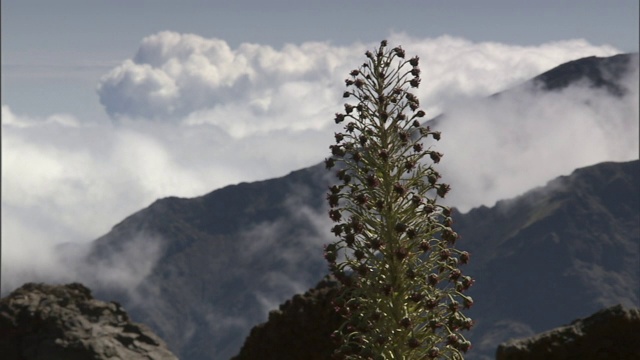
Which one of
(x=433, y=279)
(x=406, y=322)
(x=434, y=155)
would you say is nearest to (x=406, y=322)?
(x=406, y=322)

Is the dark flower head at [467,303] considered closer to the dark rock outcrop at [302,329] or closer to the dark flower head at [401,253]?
the dark flower head at [401,253]

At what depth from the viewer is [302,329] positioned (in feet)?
105

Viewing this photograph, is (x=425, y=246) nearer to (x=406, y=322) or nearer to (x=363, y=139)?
(x=406, y=322)

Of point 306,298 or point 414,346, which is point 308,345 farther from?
point 414,346

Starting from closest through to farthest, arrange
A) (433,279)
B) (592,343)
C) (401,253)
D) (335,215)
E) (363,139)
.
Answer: (433,279) < (335,215) < (401,253) < (363,139) < (592,343)

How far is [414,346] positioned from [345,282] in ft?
4.39

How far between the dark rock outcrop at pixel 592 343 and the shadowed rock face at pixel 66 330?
65.2 ft

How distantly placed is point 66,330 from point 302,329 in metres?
10.5

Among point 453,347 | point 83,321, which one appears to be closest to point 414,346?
point 453,347

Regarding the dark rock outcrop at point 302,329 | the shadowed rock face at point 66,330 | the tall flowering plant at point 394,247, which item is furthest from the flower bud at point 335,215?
the shadowed rock face at point 66,330

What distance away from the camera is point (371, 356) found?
13844mm

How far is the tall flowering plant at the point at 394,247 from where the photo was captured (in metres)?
13.4

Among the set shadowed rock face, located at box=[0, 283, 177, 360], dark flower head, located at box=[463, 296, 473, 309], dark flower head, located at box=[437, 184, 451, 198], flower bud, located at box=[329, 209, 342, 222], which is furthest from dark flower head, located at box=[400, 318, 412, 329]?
shadowed rock face, located at box=[0, 283, 177, 360]

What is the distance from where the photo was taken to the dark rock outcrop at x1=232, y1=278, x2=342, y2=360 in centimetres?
3116
